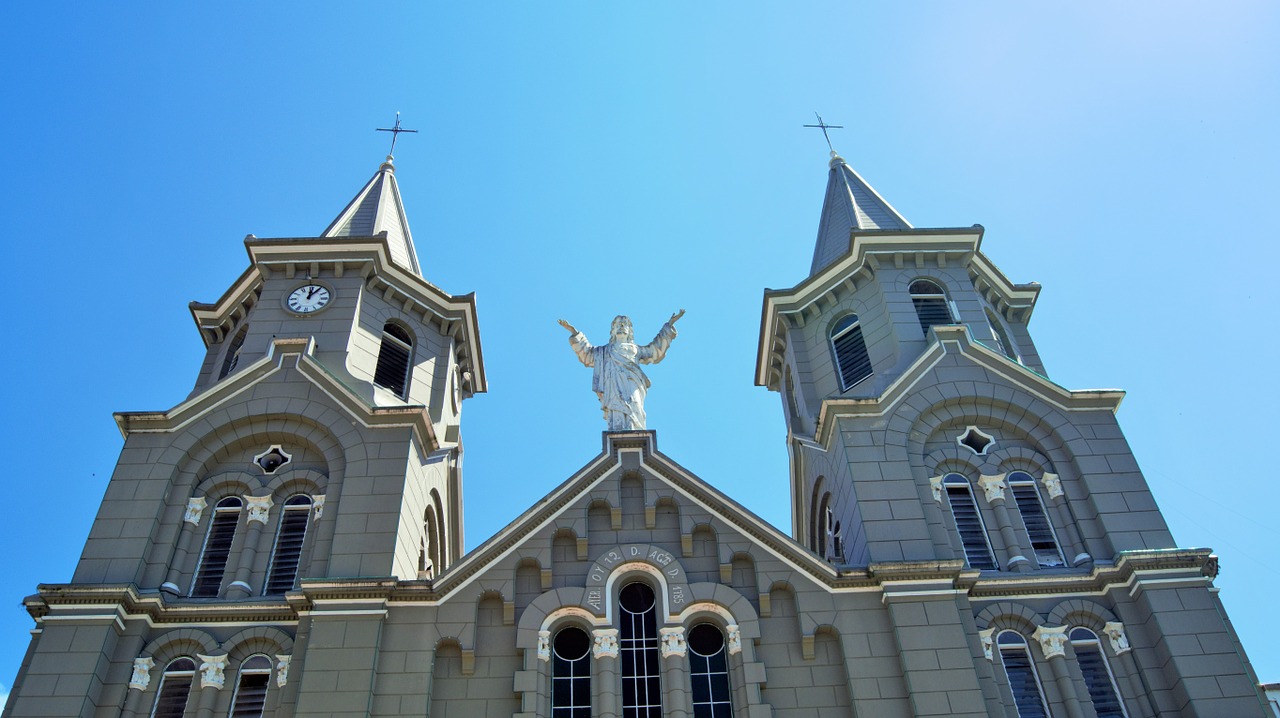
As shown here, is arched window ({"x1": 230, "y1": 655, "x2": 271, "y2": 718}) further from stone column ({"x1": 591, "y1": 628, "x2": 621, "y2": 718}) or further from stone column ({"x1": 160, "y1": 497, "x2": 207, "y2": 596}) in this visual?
stone column ({"x1": 591, "y1": 628, "x2": 621, "y2": 718})

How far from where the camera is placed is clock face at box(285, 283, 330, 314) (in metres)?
28.8

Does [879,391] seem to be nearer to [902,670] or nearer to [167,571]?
[902,670]

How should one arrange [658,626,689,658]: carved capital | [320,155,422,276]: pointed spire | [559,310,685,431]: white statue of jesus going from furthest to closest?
1. [320,155,422,276]: pointed spire
2. [559,310,685,431]: white statue of jesus
3. [658,626,689,658]: carved capital

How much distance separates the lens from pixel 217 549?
78.1ft

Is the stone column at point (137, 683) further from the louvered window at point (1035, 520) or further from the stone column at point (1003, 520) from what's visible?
the louvered window at point (1035, 520)

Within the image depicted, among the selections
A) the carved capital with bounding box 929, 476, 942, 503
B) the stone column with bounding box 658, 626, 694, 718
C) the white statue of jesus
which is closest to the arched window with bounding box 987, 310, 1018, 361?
the carved capital with bounding box 929, 476, 942, 503

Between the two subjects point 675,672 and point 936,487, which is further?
point 936,487

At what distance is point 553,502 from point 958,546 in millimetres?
7851

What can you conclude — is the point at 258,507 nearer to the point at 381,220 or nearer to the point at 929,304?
the point at 381,220

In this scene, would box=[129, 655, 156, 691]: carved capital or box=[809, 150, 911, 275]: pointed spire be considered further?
box=[809, 150, 911, 275]: pointed spire

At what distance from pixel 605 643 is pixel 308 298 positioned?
12380 mm

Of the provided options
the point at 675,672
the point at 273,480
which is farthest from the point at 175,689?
the point at 675,672

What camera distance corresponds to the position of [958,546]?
23734 millimetres

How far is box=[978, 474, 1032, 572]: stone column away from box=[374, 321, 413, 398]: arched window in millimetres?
13049
